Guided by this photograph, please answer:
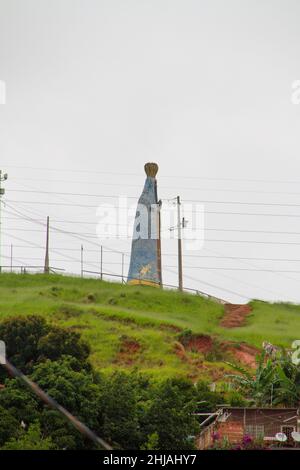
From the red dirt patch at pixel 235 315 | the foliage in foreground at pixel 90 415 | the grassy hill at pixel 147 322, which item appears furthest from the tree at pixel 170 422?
the red dirt patch at pixel 235 315

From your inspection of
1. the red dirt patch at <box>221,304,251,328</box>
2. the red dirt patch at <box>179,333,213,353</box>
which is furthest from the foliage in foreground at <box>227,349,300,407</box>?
the red dirt patch at <box>221,304,251,328</box>

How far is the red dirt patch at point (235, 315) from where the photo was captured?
54.2 m

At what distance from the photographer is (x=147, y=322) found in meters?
49.8

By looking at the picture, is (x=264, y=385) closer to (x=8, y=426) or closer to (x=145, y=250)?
(x=8, y=426)

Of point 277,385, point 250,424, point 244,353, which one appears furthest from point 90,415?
point 244,353

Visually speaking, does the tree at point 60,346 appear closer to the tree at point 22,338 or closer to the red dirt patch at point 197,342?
the tree at point 22,338

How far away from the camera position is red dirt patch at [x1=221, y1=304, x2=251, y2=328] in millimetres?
54188

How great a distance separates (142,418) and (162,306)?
1126 inches

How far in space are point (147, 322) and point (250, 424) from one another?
2267 cm

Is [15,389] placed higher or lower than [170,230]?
lower

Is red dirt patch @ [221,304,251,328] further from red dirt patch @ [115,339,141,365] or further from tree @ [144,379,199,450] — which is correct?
tree @ [144,379,199,450]

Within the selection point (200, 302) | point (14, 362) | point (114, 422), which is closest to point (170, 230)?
point (200, 302)

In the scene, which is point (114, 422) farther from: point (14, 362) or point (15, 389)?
point (14, 362)
